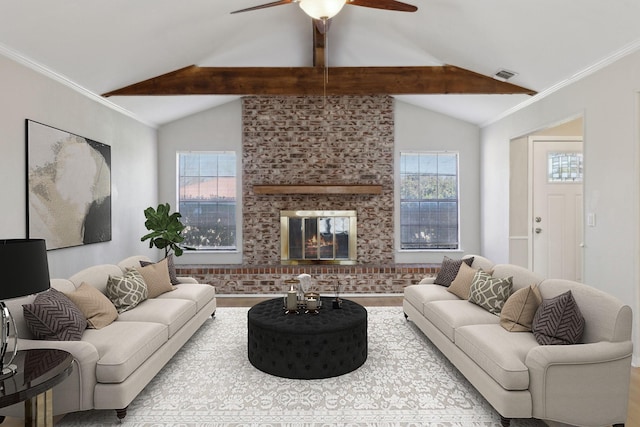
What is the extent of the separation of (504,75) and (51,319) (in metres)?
5.17

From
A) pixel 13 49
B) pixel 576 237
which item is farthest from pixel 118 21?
pixel 576 237

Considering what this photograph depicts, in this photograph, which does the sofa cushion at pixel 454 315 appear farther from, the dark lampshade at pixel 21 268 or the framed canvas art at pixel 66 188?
the framed canvas art at pixel 66 188

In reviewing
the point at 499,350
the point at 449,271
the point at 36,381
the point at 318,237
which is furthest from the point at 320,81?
the point at 36,381

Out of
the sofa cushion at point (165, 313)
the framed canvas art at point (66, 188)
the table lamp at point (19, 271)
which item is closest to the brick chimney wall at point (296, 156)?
the framed canvas art at point (66, 188)

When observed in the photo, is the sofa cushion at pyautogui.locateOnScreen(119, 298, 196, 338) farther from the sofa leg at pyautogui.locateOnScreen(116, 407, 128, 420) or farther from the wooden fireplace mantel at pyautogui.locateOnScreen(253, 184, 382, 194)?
the wooden fireplace mantel at pyautogui.locateOnScreen(253, 184, 382, 194)

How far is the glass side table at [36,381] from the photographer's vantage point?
1.95 meters

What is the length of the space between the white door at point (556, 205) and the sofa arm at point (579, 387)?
3.78m

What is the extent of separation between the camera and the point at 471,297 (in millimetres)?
4012

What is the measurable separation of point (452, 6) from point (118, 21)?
3.01m

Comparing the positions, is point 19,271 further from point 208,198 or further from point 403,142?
point 403,142

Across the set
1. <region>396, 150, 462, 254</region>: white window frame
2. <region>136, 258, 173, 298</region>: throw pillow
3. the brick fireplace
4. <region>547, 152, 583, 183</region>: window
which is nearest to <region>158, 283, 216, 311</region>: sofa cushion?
<region>136, 258, 173, 298</region>: throw pillow

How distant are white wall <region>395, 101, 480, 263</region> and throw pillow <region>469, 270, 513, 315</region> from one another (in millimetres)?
3241

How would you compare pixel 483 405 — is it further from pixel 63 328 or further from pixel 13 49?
pixel 13 49

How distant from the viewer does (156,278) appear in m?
4.41
